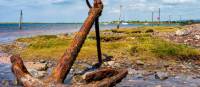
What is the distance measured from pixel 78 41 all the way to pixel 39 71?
593cm

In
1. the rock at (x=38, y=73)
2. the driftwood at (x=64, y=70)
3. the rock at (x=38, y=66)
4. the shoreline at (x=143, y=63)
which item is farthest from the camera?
the rock at (x=38, y=66)

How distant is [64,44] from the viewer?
31234 mm

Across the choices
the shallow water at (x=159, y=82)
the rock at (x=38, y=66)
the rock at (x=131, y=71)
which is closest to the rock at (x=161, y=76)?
the shallow water at (x=159, y=82)

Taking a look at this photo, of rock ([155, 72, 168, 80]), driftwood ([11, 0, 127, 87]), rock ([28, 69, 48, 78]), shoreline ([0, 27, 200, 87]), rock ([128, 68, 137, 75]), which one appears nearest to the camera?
driftwood ([11, 0, 127, 87])

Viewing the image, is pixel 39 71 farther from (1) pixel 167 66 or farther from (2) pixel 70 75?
(1) pixel 167 66

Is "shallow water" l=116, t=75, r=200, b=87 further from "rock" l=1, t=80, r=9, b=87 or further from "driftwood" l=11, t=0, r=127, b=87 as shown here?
"rock" l=1, t=80, r=9, b=87

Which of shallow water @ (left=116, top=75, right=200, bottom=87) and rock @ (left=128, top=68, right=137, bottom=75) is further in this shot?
rock @ (left=128, top=68, right=137, bottom=75)

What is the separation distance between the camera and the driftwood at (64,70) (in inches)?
500

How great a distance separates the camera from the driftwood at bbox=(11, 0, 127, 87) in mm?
12695

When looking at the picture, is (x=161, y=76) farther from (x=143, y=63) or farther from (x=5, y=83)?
(x=5, y=83)

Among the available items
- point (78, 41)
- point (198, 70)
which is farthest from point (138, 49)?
point (78, 41)

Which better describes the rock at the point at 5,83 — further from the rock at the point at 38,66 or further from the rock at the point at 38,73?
the rock at the point at 38,66

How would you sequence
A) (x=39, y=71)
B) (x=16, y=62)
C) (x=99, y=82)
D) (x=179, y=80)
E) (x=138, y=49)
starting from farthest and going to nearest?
(x=138, y=49)
(x=39, y=71)
(x=179, y=80)
(x=16, y=62)
(x=99, y=82)

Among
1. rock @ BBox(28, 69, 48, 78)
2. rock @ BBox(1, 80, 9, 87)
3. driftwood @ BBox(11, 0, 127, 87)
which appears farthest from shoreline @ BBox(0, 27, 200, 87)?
rock @ BBox(1, 80, 9, 87)
